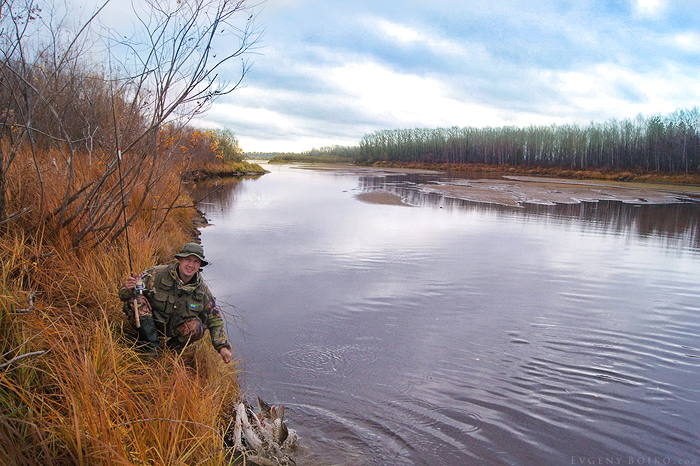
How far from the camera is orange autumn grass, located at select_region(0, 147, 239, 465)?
268 centimetres

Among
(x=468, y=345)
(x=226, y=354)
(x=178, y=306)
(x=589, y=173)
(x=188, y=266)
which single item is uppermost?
(x=589, y=173)

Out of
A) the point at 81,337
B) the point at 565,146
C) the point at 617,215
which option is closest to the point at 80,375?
the point at 81,337

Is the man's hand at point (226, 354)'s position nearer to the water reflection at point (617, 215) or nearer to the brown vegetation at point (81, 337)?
the brown vegetation at point (81, 337)

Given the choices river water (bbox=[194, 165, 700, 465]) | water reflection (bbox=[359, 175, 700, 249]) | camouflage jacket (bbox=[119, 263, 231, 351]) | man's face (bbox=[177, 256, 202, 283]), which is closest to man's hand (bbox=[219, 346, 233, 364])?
camouflage jacket (bbox=[119, 263, 231, 351])

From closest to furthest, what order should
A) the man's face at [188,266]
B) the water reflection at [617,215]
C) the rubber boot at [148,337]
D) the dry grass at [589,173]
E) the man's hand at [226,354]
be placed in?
the man's hand at [226,354] < the rubber boot at [148,337] < the man's face at [188,266] < the water reflection at [617,215] < the dry grass at [589,173]

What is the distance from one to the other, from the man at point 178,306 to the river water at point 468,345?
0.97m

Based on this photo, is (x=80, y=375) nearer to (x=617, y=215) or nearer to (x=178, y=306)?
(x=178, y=306)

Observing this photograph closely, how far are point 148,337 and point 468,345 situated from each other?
158 inches

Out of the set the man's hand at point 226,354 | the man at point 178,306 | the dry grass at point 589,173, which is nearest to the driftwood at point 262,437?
the man's hand at point 226,354

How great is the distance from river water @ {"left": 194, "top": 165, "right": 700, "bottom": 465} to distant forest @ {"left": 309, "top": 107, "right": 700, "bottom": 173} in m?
66.9

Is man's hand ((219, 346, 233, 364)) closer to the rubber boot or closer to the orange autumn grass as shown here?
the orange autumn grass

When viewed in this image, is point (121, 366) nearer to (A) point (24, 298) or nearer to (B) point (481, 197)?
(A) point (24, 298)

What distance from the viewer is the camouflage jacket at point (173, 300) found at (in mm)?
4555

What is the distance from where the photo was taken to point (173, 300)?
15.0ft
